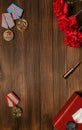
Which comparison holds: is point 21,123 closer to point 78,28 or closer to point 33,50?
point 33,50

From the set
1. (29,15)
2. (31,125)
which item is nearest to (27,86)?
(31,125)

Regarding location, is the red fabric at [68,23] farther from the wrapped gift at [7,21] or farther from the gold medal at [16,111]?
the gold medal at [16,111]

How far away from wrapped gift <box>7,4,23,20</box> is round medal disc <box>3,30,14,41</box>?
99 mm

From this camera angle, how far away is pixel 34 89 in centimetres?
156

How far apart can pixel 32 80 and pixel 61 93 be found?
0.20 meters

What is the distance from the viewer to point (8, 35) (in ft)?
4.93

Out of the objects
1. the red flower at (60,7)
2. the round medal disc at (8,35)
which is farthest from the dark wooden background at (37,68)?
the red flower at (60,7)

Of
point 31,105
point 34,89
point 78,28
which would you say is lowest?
point 31,105

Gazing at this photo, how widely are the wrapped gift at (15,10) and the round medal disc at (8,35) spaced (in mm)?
99

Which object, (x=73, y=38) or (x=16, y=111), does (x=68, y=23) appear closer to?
(x=73, y=38)

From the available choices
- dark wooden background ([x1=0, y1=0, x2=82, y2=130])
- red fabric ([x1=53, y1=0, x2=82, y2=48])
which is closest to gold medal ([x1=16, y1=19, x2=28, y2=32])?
dark wooden background ([x1=0, y1=0, x2=82, y2=130])

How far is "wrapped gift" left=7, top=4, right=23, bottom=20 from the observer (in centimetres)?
150

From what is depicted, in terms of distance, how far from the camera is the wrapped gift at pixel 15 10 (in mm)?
1497

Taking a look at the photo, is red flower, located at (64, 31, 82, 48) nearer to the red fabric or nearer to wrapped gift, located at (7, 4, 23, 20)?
the red fabric
